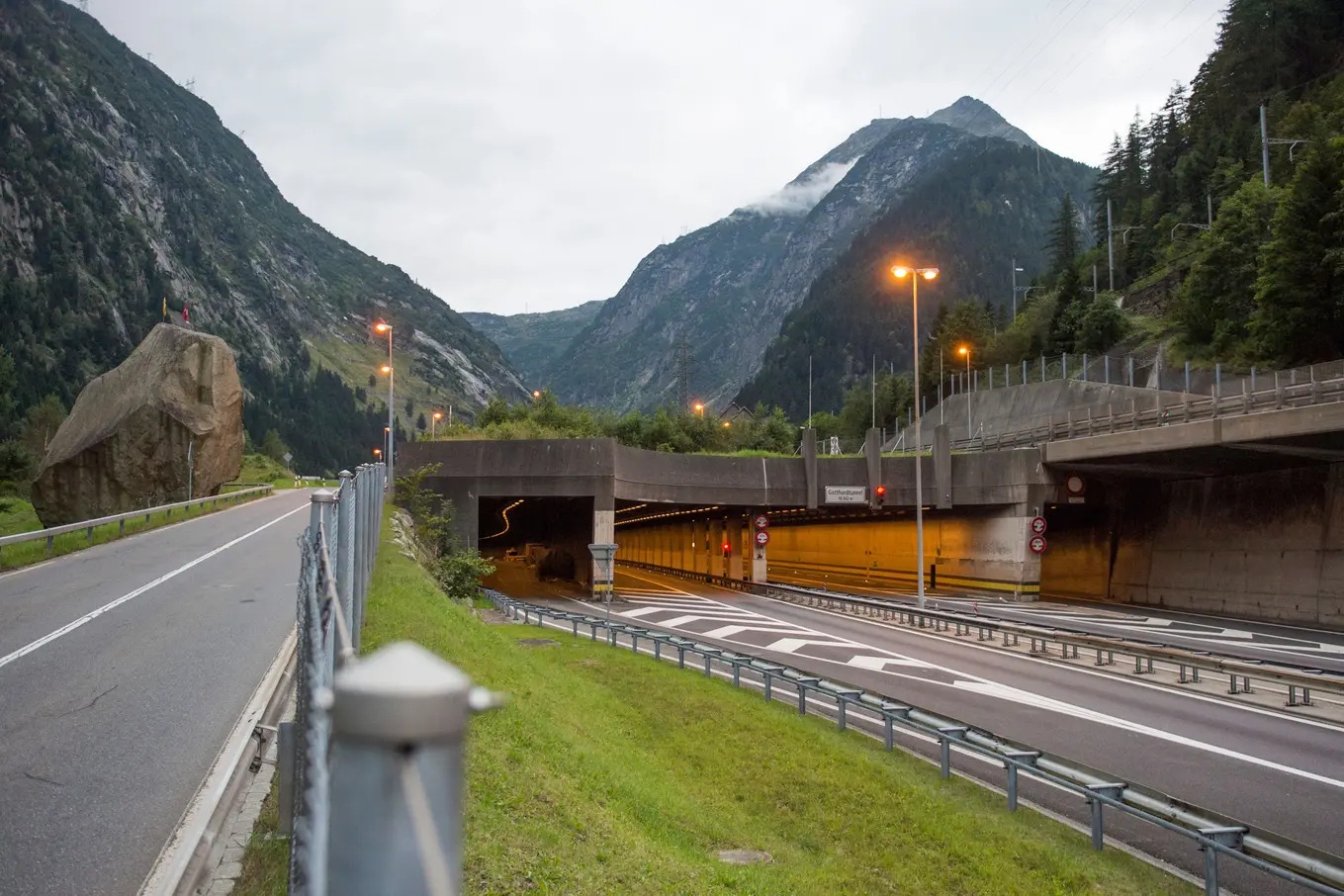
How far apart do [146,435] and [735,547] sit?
31646 mm

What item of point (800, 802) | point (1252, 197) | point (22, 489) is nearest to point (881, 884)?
point (800, 802)

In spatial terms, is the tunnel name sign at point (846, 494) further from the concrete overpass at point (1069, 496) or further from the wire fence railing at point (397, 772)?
the wire fence railing at point (397, 772)

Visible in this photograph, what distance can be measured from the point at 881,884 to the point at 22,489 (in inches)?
3353

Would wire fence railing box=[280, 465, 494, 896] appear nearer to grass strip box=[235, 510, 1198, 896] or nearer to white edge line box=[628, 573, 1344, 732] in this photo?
grass strip box=[235, 510, 1198, 896]

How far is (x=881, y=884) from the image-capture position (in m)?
10.2

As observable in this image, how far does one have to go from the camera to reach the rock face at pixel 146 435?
39750 millimetres

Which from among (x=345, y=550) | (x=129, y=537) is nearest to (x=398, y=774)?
(x=345, y=550)

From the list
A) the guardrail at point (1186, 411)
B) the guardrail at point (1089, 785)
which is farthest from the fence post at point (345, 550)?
the guardrail at point (1186, 411)

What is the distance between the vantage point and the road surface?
12.9 meters

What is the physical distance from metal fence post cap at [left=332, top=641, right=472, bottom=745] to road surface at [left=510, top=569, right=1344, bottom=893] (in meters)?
11.9

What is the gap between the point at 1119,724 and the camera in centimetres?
1794

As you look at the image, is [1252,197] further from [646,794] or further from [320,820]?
[320,820]

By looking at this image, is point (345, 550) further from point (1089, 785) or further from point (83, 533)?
point (83, 533)

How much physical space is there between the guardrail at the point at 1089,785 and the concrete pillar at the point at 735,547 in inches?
1401
